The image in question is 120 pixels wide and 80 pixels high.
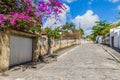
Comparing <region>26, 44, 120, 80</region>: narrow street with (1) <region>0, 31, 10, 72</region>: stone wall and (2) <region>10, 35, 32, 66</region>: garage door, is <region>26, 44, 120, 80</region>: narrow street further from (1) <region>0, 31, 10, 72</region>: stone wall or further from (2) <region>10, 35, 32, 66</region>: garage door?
(2) <region>10, 35, 32, 66</region>: garage door

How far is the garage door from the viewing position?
14.0 m

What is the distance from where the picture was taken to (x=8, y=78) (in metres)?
10.2

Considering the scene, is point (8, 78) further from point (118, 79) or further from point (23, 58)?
point (23, 58)

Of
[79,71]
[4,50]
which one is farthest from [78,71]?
[4,50]

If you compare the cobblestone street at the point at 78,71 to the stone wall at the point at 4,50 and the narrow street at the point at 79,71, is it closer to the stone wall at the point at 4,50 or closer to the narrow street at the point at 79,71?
the narrow street at the point at 79,71

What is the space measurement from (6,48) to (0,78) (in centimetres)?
251

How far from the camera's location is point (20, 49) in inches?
611

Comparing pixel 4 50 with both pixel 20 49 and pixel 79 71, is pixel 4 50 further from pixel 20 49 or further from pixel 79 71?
pixel 79 71

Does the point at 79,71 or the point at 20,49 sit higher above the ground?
the point at 20,49

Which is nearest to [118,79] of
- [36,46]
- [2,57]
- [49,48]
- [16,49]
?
[2,57]

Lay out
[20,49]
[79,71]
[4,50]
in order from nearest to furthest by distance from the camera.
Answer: [4,50]
[79,71]
[20,49]

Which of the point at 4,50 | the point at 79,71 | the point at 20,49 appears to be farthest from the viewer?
the point at 20,49

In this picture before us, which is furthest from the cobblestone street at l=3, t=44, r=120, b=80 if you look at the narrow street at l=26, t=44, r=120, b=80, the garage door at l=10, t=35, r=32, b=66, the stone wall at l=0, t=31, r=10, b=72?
the garage door at l=10, t=35, r=32, b=66

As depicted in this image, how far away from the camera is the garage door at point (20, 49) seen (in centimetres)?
1399
